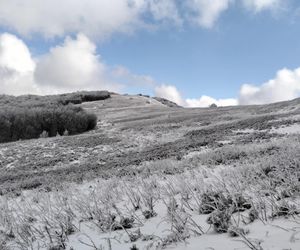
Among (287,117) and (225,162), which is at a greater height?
(287,117)

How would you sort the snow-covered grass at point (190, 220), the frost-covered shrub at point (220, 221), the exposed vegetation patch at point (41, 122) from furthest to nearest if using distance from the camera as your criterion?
the exposed vegetation patch at point (41, 122) < the frost-covered shrub at point (220, 221) < the snow-covered grass at point (190, 220)

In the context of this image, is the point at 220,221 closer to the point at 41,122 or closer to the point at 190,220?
the point at 190,220

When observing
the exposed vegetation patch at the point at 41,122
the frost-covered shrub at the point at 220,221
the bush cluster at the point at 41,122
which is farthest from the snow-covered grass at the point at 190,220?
the bush cluster at the point at 41,122

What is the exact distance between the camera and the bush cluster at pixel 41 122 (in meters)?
36.4

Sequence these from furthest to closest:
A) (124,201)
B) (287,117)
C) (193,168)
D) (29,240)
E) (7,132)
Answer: (7,132)
(287,117)
(193,168)
(124,201)
(29,240)

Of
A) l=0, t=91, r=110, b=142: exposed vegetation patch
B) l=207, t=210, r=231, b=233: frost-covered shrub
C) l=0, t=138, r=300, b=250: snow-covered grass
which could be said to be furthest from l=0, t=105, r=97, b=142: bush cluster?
l=207, t=210, r=231, b=233: frost-covered shrub

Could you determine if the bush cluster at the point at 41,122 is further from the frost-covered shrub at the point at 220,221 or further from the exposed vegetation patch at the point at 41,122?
the frost-covered shrub at the point at 220,221

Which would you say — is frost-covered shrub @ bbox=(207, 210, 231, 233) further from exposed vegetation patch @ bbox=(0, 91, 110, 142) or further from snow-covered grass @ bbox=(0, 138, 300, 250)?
exposed vegetation patch @ bbox=(0, 91, 110, 142)

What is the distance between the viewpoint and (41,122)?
38.4 metres

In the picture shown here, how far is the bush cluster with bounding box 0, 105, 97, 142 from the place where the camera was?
3644 cm

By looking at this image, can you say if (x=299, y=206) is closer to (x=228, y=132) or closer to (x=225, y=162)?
(x=225, y=162)

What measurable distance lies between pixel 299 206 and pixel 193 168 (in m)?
5.73

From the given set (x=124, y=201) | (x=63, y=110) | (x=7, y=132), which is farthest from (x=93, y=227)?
(x=63, y=110)

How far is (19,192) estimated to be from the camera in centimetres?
1166
